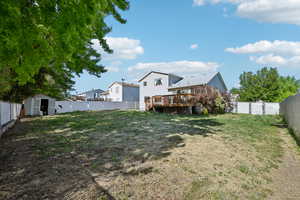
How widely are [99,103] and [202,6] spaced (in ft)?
53.6

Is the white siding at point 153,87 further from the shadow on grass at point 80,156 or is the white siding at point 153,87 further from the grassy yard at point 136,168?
the grassy yard at point 136,168

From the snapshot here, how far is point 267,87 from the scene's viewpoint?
3219cm

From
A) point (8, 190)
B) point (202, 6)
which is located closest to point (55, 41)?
point (8, 190)

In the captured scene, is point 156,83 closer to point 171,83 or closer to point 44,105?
point 171,83

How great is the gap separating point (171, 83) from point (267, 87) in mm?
20636

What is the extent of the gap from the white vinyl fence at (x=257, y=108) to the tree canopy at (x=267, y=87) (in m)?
16.1

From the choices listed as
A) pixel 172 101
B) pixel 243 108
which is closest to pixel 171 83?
pixel 172 101

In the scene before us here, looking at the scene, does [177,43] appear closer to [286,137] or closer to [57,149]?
[286,137]

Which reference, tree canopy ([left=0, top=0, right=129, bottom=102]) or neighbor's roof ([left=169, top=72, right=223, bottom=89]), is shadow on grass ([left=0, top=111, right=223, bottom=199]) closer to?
tree canopy ([left=0, top=0, right=129, bottom=102])

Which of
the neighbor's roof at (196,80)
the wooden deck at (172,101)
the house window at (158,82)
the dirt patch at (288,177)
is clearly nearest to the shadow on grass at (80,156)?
the dirt patch at (288,177)

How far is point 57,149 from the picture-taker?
4.60 meters

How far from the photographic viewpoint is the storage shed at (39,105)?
1521 centimetres

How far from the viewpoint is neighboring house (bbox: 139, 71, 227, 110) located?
21.3m

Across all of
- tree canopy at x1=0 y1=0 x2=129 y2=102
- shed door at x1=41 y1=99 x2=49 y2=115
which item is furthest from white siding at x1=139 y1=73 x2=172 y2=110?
tree canopy at x1=0 y1=0 x2=129 y2=102
